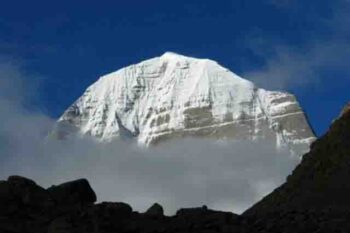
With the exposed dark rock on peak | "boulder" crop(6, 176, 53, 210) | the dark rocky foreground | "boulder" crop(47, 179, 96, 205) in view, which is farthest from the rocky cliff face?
"boulder" crop(6, 176, 53, 210)

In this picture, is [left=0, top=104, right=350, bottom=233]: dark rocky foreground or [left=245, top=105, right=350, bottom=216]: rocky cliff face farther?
[left=245, top=105, right=350, bottom=216]: rocky cliff face

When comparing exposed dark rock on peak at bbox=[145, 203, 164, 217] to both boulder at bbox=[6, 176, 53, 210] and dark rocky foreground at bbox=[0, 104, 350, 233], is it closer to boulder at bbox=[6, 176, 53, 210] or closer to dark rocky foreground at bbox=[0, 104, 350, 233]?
dark rocky foreground at bbox=[0, 104, 350, 233]

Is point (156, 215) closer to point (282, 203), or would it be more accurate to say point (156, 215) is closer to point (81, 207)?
point (81, 207)

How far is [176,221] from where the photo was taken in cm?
3428

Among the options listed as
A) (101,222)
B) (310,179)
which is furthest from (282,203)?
(101,222)

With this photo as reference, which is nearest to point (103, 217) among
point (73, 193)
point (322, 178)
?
point (73, 193)

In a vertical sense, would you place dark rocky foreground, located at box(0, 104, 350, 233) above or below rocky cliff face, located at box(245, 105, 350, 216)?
below

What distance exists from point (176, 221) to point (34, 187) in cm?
407

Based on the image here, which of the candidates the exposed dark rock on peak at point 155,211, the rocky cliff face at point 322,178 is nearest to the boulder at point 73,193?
the exposed dark rock on peak at point 155,211

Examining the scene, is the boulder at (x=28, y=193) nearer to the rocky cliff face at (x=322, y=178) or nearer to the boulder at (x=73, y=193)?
the boulder at (x=73, y=193)

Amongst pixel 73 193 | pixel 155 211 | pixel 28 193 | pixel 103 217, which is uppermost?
pixel 73 193

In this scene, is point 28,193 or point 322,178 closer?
point 28,193

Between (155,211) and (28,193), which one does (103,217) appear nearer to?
(28,193)

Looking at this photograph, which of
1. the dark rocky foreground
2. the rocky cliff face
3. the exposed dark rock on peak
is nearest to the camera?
the dark rocky foreground
